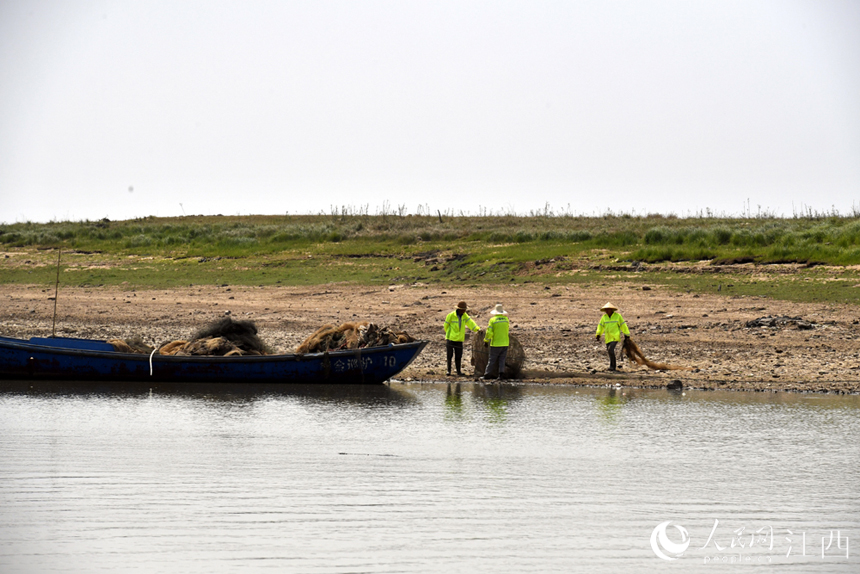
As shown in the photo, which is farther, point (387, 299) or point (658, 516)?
point (387, 299)

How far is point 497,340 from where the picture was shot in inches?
758

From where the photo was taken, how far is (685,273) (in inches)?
1196

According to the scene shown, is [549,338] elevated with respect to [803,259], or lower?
lower

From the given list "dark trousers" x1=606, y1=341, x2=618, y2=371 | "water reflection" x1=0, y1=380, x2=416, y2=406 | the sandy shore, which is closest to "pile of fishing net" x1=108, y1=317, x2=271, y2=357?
"water reflection" x1=0, y1=380, x2=416, y2=406

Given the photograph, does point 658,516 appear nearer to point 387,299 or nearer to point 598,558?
point 598,558

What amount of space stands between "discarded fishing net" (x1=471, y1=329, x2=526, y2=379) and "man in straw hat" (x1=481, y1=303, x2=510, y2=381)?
210 mm

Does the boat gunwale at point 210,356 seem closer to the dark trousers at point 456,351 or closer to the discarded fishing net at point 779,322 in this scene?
the dark trousers at point 456,351

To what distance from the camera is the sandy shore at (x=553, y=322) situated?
1977 cm

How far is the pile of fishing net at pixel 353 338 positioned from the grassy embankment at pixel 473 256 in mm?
12338

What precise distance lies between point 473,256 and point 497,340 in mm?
16975

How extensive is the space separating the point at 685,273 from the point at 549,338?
8.70m

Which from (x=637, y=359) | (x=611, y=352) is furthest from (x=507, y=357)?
(x=637, y=359)

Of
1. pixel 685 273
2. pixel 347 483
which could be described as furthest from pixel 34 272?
pixel 347 483

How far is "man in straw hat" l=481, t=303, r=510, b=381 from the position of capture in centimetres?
Result: 1902
